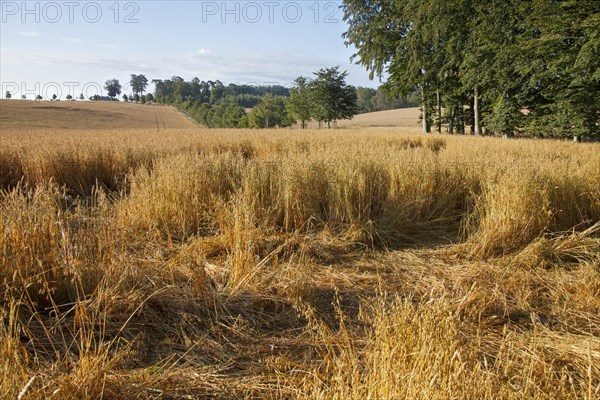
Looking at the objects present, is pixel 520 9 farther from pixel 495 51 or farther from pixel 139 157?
pixel 139 157

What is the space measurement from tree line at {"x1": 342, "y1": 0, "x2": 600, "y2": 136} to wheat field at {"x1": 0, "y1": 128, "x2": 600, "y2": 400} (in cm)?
1375

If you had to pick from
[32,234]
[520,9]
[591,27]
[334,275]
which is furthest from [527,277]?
[520,9]

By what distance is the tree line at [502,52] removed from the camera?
605 inches

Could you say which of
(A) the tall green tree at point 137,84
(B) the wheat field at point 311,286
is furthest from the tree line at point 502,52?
(A) the tall green tree at point 137,84

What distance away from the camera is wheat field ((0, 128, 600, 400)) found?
4.59 feet

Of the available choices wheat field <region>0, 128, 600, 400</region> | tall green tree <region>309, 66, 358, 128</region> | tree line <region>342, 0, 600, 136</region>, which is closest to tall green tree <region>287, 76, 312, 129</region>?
tall green tree <region>309, 66, 358, 128</region>

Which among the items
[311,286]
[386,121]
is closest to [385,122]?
[386,121]

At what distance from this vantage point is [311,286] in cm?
264

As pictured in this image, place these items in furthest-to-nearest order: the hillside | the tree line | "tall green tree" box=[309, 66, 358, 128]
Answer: the hillside, "tall green tree" box=[309, 66, 358, 128], the tree line

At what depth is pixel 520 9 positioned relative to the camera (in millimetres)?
16422

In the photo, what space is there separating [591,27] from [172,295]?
18344 millimetres

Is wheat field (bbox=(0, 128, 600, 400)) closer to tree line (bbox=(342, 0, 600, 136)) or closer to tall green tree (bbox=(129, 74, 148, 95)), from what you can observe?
tree line (bbox=(342, 0, 600, 136))

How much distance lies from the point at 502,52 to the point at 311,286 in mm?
19036

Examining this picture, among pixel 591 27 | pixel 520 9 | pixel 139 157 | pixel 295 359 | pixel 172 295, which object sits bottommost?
pixel 295 359
